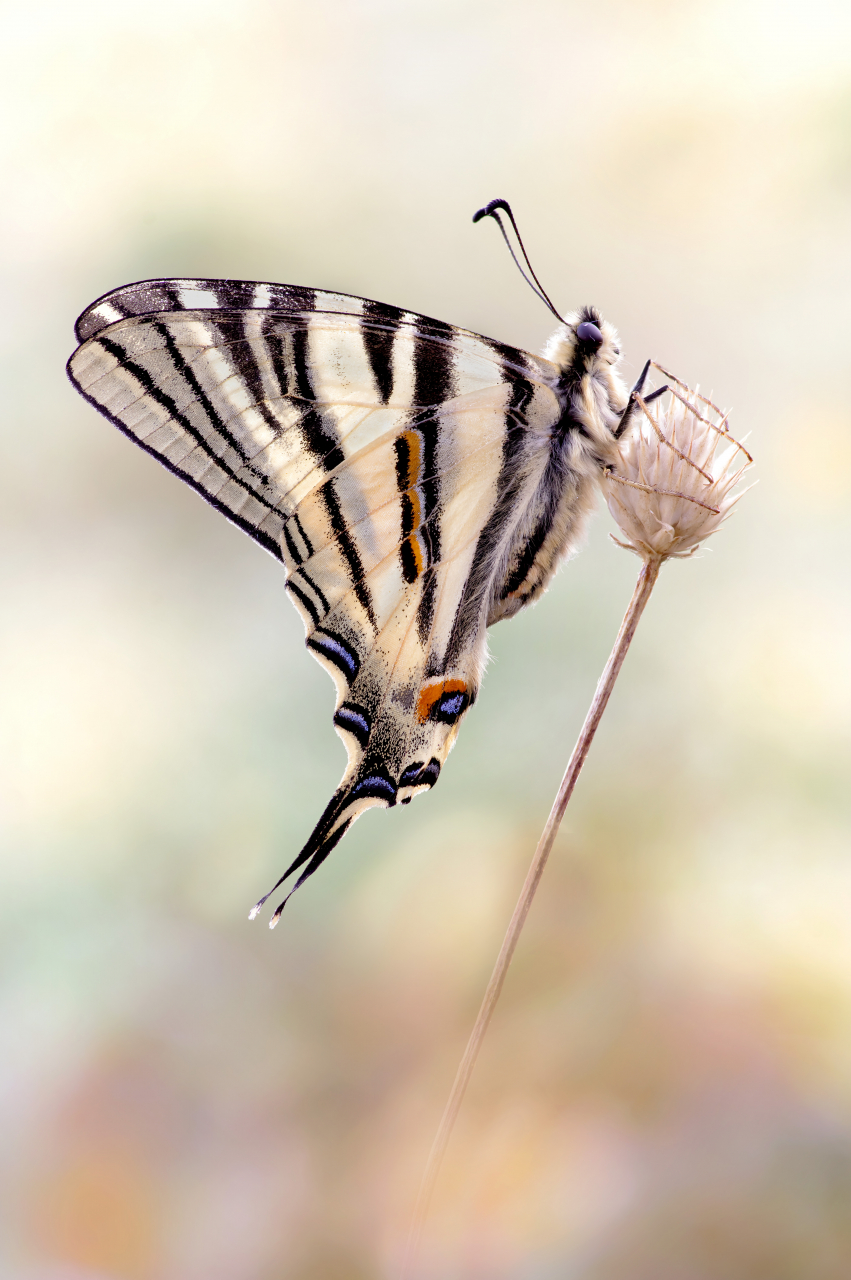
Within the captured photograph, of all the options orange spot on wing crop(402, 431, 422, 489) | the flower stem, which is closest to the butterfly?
orange spot on wing crop(402, 431, 422, 489)

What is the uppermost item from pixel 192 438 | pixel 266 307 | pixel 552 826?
pixel 266 307

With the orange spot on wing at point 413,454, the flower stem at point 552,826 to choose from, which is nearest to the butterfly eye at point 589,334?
the orange spot on wing at point 413,454

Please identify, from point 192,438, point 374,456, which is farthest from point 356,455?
point 192,438

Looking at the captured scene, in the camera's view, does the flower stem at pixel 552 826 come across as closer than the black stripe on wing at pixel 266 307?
Yes

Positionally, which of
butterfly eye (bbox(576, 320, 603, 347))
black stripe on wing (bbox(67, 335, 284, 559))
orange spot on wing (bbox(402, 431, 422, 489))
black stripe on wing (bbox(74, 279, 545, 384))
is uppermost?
butterfly eye (bbox(576, 320, 603, 347))

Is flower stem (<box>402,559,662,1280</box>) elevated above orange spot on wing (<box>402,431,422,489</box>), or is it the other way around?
Result: orange spot on wing (<box>402,431,422,489</box>)

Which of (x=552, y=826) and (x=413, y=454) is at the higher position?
(x=413, y=454)

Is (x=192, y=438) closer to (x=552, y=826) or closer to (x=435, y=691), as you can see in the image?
(x=435, y=691)

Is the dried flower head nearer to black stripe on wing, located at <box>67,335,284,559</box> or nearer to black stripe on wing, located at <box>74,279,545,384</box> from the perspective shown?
black stripe on wing, located at <box>74,279,545,384</box>

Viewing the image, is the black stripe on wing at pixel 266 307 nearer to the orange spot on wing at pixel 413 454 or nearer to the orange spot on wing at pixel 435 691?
the orange spot on wing at pixel 413 454

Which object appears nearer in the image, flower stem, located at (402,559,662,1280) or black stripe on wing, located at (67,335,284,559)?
flower stem, located at (402,559,662,1280)
